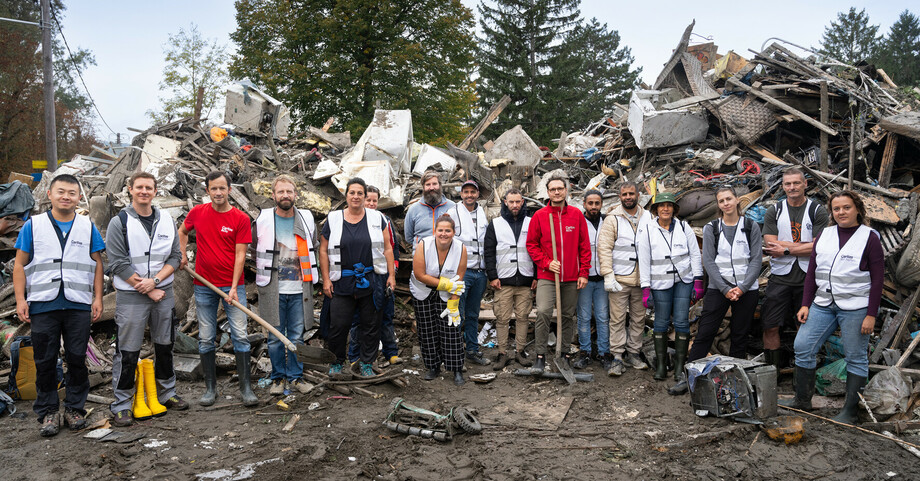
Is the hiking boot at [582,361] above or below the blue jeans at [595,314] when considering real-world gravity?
below

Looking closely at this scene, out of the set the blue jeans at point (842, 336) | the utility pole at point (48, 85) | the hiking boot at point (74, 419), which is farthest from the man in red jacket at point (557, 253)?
the utility pole at point (48, 85)

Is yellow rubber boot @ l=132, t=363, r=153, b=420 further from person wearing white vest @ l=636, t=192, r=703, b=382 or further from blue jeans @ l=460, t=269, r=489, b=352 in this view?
person wearing white vest @ l=636, t=192, r=703, b=382

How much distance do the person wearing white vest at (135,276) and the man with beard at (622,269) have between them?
4394 mm

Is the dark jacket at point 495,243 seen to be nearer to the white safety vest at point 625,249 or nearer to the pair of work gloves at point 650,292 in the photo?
the white safety vest at point 625,249

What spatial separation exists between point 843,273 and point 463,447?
3.54 meters

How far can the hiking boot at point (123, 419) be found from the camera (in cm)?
483

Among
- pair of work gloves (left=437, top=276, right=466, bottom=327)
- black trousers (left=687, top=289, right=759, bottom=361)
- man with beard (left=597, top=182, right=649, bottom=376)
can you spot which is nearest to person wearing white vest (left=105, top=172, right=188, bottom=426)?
pair of work gloves (left=437, top=276, right=466, bottom=327)

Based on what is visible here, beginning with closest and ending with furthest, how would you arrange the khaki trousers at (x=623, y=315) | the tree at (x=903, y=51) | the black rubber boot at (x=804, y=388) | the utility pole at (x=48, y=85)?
the black rubber boot at (x=804, y=388) < the khaki trousers at (x=623, y=315) < the utility pole at (x=48, y=85) < the tree at (x=903, y=51)

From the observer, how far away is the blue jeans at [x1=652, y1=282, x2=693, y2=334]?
6.09 m

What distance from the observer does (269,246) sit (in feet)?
18.2

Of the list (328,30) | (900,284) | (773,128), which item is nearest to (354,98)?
(328,30)

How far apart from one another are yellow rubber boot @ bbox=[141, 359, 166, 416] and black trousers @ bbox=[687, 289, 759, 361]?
5.23 meters

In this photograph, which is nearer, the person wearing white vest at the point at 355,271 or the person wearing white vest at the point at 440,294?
the person wearing white vest at the point at 355,271

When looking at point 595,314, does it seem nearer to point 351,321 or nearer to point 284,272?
point 351,321
